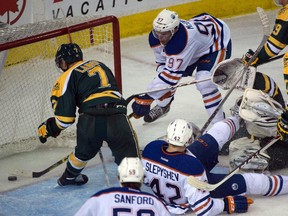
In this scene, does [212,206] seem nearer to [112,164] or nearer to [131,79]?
[112,164]

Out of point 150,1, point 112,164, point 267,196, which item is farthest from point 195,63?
point 150,1

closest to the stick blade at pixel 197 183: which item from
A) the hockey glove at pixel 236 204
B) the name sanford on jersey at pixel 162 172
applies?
the name sanford on jersey at pixel 162 172

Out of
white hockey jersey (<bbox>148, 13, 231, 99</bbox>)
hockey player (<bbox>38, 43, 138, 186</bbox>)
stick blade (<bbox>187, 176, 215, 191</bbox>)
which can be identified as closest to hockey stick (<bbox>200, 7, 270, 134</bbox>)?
white hockey jersey (<bbox>148, 13, 231, 99</bbox>)

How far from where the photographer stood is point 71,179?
5898 mm

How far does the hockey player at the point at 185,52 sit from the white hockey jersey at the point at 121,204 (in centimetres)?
203

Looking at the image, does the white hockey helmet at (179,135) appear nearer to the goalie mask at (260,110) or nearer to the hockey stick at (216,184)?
the hockey stick at (216,184)

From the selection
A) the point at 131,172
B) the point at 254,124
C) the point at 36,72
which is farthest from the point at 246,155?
the point at 36,72

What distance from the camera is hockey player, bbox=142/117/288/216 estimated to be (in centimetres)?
509

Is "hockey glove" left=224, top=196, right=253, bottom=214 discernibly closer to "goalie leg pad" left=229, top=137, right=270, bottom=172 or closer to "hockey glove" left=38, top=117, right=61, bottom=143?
"goalie leg pad" left=229, top=137, right=270, bottom=172

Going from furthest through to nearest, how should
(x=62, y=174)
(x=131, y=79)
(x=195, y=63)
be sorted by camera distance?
1. (x=131, y=79)
2. (x=195, y=63)
3. (x=62, y=174)

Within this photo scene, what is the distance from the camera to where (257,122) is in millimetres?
5742

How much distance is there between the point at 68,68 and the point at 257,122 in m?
1.21

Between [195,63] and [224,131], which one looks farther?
[195,63]

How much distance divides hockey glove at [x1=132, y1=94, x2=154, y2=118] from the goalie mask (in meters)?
1.05
